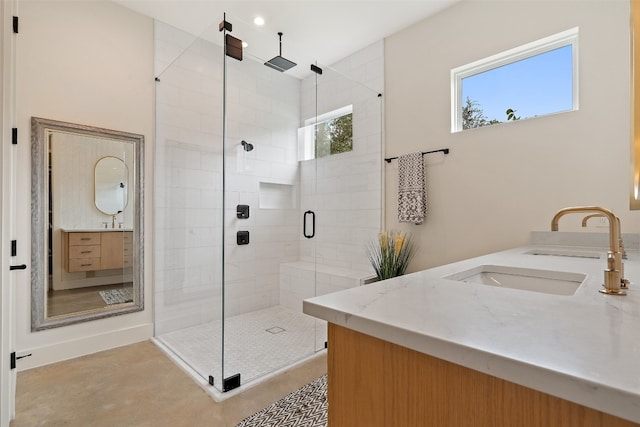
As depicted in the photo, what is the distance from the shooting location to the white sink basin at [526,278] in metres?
1.16

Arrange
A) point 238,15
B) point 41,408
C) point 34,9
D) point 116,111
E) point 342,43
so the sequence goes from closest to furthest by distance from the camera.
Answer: point 41,408
point 34,9
point 116,111
point 238,15
point 342,43

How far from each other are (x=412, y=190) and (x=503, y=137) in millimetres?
810

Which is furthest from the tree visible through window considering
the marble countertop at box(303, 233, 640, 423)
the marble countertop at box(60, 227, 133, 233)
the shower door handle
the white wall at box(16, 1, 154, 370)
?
the marble countertop at box(303, 233, 640, 423)

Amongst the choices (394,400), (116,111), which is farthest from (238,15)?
(394,400)

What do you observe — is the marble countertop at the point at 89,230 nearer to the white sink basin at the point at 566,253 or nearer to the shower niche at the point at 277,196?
the shower niche at the point at 277,196

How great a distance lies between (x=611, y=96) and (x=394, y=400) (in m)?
2.44

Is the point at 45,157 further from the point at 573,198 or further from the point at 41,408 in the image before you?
the point at 573,198

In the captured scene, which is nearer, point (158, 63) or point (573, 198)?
point (573, 198)

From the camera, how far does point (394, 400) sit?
0.64 metres

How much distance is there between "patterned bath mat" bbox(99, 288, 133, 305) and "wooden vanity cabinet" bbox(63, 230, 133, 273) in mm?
200

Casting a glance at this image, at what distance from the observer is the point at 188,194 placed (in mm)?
2756

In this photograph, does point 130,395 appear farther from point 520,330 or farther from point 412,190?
point 412,190

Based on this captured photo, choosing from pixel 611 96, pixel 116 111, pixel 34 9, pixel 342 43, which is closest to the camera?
pixel 611 96

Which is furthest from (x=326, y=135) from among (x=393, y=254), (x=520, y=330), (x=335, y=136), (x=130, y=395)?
(x=520, y=330)
